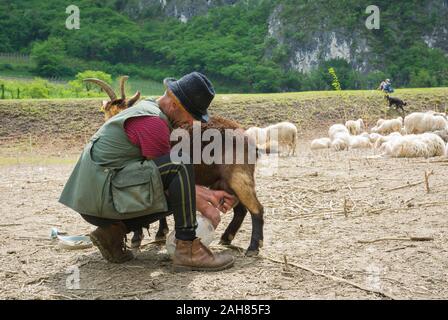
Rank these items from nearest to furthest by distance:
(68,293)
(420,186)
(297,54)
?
(68,293) < (420,186) < (297,54)

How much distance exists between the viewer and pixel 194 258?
4.50m

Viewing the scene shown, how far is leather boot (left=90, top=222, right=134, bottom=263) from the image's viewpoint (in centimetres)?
462

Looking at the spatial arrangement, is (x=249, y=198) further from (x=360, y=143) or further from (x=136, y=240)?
(x=360, y=143)

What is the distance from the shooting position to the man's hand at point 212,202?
4734 mm

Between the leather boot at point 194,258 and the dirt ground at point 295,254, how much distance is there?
0.08 m

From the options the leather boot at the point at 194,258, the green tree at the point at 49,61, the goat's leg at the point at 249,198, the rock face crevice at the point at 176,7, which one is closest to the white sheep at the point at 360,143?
the goat's leg at the point at 249,198

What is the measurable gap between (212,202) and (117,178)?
2.78 ft

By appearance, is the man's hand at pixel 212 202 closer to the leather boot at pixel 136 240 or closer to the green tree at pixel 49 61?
the leather boot at pixel 136 240

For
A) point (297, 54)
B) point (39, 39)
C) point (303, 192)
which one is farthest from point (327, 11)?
point (303, 192)

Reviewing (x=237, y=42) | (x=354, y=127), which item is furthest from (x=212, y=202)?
(x=237, y=42)

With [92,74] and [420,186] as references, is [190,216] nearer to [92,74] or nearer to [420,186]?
[420,186]

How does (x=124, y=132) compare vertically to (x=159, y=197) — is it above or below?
above

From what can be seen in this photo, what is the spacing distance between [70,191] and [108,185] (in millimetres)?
423

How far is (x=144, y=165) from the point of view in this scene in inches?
169
